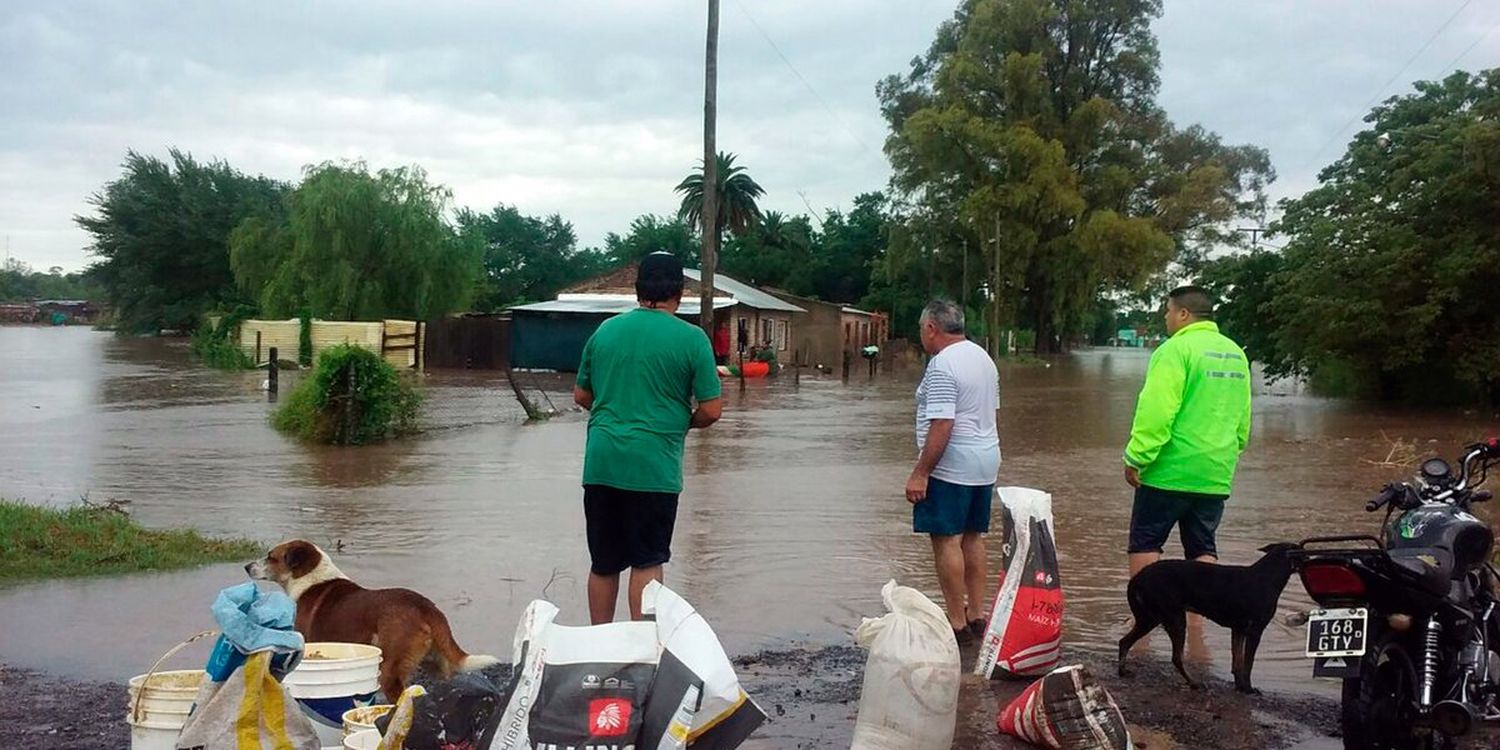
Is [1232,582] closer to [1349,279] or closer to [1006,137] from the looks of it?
[1349,279]

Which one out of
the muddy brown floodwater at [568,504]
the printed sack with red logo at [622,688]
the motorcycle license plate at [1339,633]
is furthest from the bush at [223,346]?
the motorcycle license plate at [1339,633]

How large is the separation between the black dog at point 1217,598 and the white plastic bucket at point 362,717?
3.18 m

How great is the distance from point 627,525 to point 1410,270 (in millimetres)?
23473

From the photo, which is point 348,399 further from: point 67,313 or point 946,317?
point 67,313

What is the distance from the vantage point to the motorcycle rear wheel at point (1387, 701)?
14.7ft

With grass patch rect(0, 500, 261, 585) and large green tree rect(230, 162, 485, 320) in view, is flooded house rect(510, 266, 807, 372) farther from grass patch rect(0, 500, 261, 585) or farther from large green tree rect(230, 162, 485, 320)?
grass patch rect(0, 500, 261, 585)

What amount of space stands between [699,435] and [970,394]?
12.9 meters

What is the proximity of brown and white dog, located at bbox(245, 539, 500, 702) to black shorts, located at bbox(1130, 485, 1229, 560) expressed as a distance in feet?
10.2

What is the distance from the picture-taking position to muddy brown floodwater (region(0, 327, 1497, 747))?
684 centimetres

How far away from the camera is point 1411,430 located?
21.6 m

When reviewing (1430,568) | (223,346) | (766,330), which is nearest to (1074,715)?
(1430,568)

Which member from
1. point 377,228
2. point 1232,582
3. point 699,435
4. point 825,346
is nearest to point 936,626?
point 1232,582

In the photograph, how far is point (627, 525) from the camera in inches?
207

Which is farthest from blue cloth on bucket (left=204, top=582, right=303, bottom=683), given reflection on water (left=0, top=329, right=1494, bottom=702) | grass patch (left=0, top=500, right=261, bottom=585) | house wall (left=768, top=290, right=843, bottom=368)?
house wall (left=768, top=290, right=843, bottom=368)
